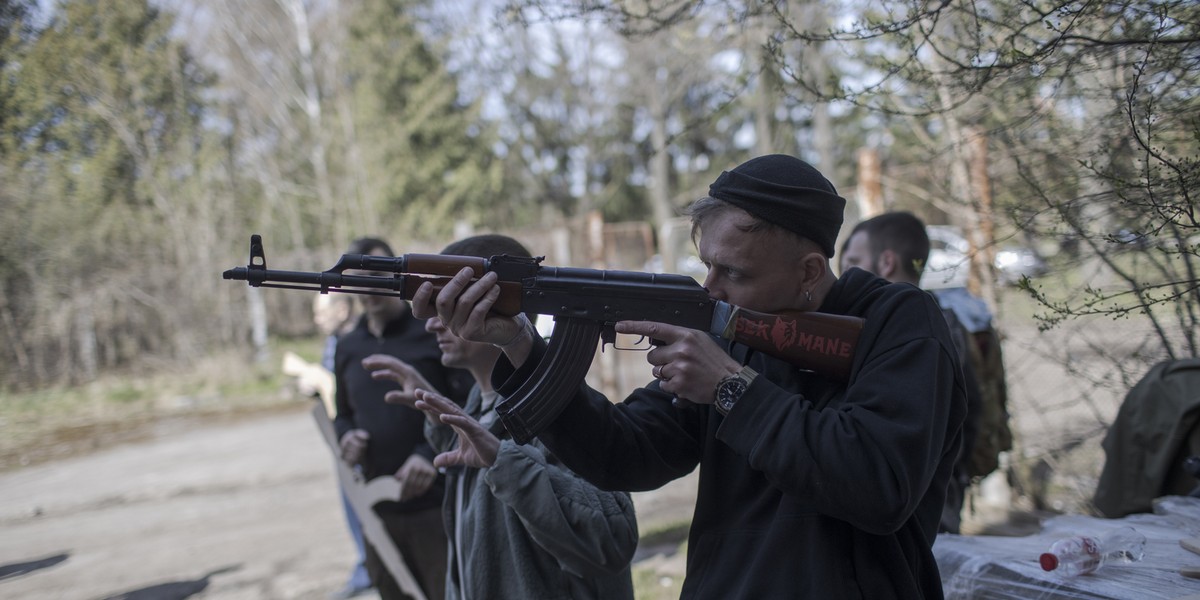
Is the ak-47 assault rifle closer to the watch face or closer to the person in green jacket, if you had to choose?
the watch face

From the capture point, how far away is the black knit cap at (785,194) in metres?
1.83

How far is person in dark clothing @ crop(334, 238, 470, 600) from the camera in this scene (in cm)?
396

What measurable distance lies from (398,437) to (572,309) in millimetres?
2202

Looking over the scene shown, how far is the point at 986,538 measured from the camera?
3.04 m

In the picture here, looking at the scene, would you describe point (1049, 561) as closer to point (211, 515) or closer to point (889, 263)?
point (889, 263)

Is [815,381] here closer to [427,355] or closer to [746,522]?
[746,522]

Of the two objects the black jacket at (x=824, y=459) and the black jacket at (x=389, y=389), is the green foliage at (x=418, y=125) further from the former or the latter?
the black jacket at (x=824, y=459)

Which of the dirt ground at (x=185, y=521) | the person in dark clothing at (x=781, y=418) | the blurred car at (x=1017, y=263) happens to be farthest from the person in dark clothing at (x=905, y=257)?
the dirt ground at (x=185, y=521)

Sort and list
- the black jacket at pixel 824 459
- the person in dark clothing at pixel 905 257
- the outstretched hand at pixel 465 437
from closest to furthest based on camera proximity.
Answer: the black jacket at pixel 824 459
the outstretched hand at pixel 465 437
the person in dark clothing at pixel 905 257

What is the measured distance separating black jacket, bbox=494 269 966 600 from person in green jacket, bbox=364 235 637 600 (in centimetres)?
40

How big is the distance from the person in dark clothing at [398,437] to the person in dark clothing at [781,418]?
187 centimetres

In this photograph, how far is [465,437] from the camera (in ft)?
8.05

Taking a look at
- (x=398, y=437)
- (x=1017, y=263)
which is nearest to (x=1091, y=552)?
(x=398, y=437)

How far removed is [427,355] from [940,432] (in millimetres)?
2799
